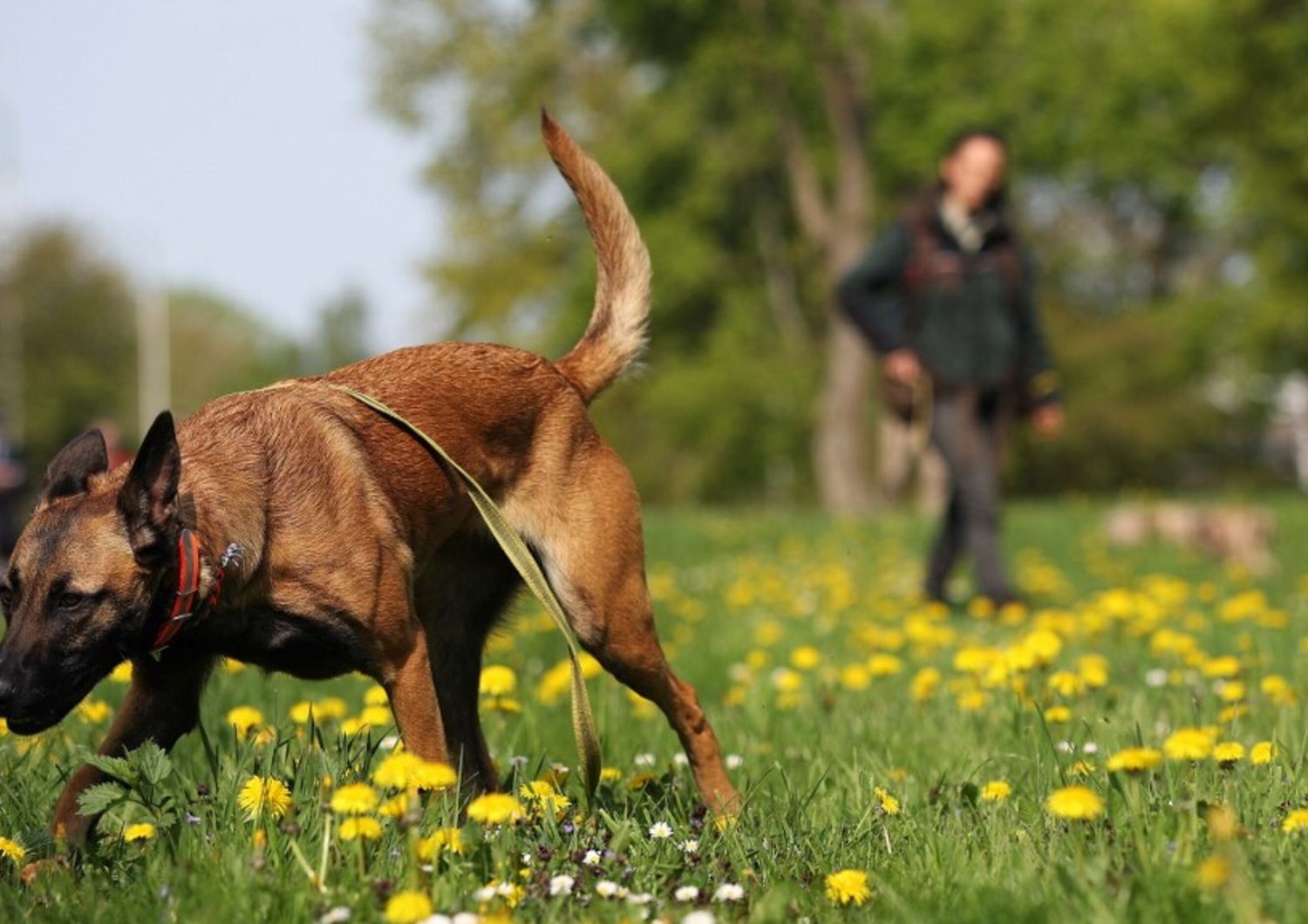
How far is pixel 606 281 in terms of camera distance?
181 inches

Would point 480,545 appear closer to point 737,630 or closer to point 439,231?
point 737,630

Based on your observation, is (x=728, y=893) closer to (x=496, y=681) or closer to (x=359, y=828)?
(x=359, y=828)

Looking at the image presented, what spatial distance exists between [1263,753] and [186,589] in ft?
7.84

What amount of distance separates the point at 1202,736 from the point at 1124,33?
36264mm

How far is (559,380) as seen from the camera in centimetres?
423

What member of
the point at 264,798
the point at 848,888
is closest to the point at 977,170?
the point at 848,888

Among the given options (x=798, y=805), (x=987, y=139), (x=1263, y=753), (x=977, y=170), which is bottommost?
(x=798, y=805)

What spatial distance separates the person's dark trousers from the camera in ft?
27.1

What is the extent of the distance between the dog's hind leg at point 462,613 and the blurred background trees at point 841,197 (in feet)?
60.4

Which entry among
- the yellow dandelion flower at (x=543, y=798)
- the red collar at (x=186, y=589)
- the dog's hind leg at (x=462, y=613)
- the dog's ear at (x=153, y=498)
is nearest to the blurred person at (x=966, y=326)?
the dog's hind leg at (x=462, y=613)

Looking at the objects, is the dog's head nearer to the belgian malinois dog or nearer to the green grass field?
the belgian malinois dog

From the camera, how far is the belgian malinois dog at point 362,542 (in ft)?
10.2

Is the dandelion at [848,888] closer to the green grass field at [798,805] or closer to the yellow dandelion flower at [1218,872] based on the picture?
the green grass field at [798,805]

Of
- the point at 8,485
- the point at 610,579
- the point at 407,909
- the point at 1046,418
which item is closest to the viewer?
the point at 407,909
